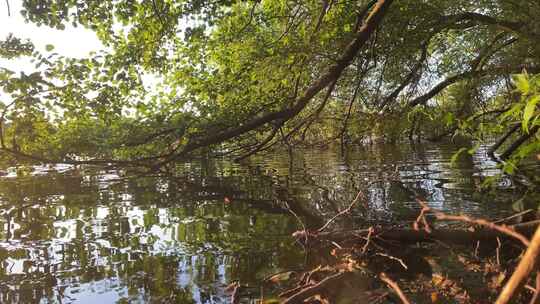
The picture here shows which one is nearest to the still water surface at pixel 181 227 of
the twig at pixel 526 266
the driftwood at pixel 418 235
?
the driftwood at pixel 418 235

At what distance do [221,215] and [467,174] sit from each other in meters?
8.78

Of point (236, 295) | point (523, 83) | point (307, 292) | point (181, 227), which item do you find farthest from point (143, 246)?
point (523, 83)

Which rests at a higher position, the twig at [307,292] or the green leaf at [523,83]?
the green leaf at [523,83]

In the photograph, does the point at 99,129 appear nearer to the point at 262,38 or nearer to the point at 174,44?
the point at 174,44

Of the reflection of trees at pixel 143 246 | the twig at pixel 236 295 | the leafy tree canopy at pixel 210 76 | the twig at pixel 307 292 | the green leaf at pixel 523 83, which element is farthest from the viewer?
the leafy tree canopy at pixel 210 76

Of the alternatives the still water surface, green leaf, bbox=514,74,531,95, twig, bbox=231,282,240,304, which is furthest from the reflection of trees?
green leaf, bbox=514,74,531,95

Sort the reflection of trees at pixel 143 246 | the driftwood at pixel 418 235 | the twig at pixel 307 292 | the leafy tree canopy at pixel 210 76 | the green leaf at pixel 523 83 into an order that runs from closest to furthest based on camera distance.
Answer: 1. the green leaf at pixel 523 83
2. the twig at pixel 307 292
3. the reflection of trees at pixel 143 246
4. the driftwood at pixel 418 235
5. the leafy tree canopy at pixel 210 76

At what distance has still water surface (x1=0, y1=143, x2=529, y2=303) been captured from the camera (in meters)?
5.14

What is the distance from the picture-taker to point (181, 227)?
26.6 ft

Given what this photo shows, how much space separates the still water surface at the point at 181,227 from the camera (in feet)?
16.9

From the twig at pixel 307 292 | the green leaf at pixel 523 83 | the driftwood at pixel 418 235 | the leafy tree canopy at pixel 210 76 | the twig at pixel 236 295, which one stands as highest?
the leafy tree canopy at pixel 210 76

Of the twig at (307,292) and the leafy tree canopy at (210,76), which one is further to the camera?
the leafy tree canopy at (210,76)

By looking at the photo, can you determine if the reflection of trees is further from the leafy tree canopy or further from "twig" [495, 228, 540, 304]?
"twig" [495, 228, 540, 304]

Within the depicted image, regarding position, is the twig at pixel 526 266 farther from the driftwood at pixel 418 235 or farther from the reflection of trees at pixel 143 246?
the driftwood at pixel 418 235
